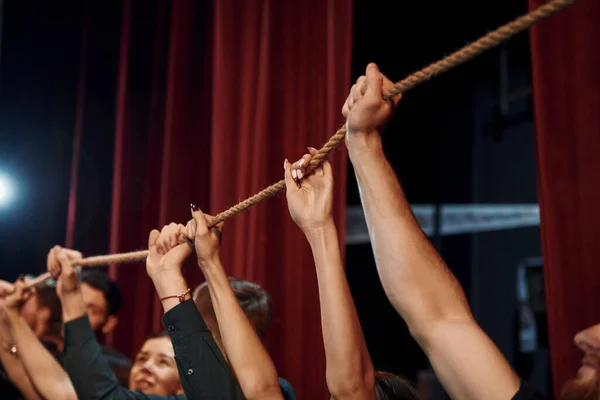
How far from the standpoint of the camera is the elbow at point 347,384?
0.96 m

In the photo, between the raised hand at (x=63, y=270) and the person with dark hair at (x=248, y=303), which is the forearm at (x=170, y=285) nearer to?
the person with dark hair at (x=248, y=303)

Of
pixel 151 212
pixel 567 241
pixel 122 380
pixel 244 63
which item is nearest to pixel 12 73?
pixel 151 212

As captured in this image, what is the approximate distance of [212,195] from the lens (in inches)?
86.1

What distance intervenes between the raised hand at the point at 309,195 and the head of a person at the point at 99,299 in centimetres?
128

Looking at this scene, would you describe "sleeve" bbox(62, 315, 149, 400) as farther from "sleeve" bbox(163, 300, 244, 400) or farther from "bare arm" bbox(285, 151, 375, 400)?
"bare arm" bbox(285, 151, 375, 400)

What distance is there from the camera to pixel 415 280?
2.58 ft

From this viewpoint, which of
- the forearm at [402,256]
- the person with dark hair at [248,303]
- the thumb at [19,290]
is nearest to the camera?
the forearm at [402,256]

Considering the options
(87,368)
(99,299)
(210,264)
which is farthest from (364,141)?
(99,299)

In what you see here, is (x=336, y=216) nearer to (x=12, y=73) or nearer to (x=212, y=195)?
(x=212, y=195)

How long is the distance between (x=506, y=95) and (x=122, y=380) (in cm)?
286

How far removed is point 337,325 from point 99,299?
1342mm

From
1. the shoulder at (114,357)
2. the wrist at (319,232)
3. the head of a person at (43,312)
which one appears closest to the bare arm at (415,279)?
the wrist at (319,232)

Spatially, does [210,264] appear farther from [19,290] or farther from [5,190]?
[5,190]

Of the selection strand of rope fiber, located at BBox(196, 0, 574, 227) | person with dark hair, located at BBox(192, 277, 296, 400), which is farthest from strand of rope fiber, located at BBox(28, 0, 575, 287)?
person with dark hair, located at BBox(192, 277, 296, 400)
